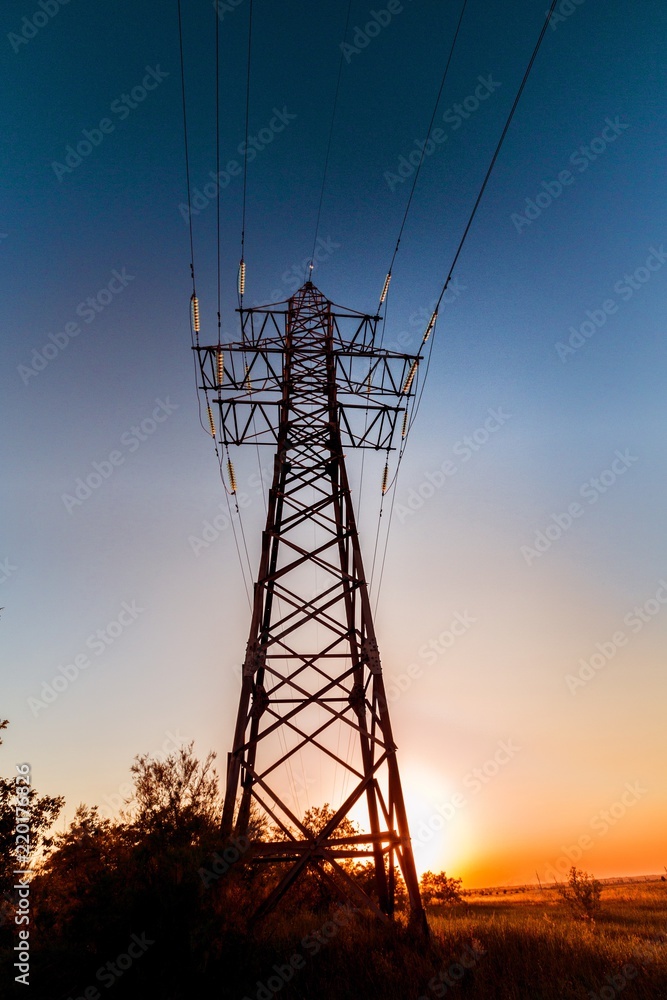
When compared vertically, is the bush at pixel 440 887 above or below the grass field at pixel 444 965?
below

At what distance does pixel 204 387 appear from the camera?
40.5 feet

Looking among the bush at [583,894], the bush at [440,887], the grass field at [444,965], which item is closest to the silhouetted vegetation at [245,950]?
the grass field at [444,965]

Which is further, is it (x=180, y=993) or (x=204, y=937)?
(x=204, y=937)

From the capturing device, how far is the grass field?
6477mm

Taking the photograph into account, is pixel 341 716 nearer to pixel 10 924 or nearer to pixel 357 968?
pixel 357 968

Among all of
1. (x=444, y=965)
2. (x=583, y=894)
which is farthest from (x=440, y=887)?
(x=444, y=965)

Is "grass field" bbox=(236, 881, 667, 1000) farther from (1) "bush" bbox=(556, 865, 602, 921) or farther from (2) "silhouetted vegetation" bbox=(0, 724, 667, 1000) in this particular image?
(1) "bush" bbox=(556, 865, 602, 921)

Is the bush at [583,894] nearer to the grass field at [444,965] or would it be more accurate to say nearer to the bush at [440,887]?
the bush at [440,887]

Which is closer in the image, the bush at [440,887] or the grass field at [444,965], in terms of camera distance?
the grass field at [444,965]

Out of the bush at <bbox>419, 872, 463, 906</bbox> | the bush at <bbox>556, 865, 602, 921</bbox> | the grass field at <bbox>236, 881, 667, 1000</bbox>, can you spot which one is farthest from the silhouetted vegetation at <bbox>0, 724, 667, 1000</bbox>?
the bush at <bbox>419, 872, 463, 906</bbox>

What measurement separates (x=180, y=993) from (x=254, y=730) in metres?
3.66

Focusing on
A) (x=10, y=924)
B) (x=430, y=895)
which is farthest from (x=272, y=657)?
(x=430, y=895)

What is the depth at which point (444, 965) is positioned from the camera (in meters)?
6.87

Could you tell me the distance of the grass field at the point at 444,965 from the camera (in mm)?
6477
